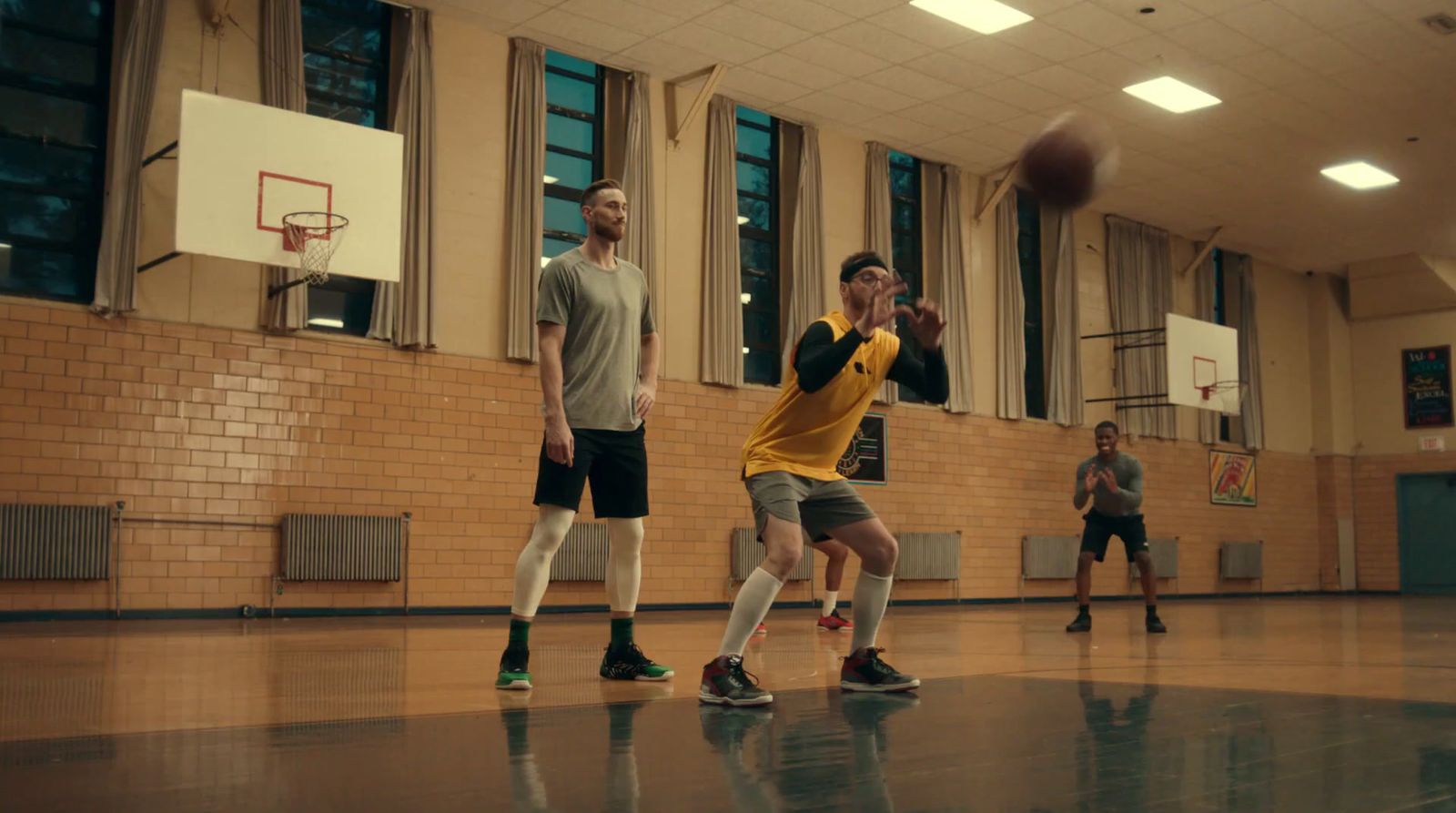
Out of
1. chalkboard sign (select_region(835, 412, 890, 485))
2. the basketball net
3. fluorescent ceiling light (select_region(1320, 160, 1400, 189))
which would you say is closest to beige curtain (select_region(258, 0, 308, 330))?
the basketball net

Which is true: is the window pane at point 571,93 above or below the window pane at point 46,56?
above

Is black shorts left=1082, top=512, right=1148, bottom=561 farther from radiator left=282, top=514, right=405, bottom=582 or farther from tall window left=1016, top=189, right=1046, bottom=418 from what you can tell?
tall window left=1016, top=189, right=1046, bottom=418

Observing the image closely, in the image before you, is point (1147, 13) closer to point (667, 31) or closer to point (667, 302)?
point (667, 31)

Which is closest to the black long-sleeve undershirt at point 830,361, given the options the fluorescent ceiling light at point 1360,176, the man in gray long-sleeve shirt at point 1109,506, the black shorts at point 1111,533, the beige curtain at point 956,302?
the man in gray long-sleeve shirt at point 1109,506

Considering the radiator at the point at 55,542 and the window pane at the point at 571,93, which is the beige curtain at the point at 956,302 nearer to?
the window pane at the point at 571,93

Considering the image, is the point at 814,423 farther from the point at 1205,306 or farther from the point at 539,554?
the point at 1205,306

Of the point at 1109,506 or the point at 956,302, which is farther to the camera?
the point at 956,302

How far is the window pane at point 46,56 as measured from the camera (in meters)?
10.7

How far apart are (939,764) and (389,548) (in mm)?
9694

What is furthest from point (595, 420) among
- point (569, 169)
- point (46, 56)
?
point (569, 169)

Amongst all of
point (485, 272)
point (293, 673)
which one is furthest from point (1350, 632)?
point (485, 272)

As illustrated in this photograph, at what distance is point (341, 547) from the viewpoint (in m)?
11.6

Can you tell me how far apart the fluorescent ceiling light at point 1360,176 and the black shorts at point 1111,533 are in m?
10.2

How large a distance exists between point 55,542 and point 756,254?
Result: 855 centimetres
